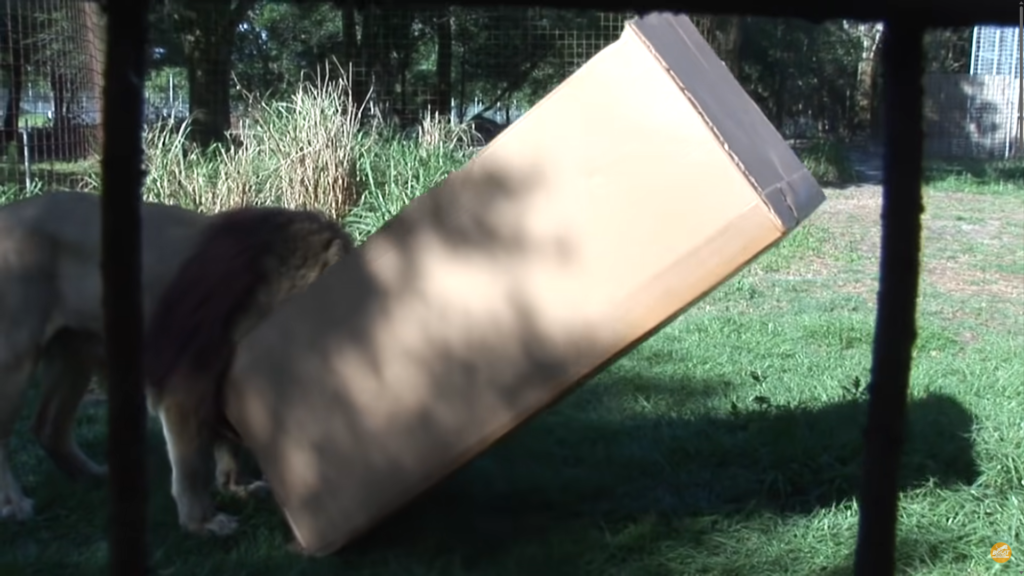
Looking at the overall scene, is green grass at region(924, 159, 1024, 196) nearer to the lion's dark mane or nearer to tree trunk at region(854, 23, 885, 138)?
tree trunk at region(854, 23, 885, 138)

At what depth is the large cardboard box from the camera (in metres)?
3.45

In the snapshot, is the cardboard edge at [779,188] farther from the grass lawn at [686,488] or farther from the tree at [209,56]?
the tree at [209,56]

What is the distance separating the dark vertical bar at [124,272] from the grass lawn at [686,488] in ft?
8.49

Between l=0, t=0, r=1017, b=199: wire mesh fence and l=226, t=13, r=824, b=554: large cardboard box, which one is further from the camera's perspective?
l=0, t=0, r=1017, b=199: wire mesh fence

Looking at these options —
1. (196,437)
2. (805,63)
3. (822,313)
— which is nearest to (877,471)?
(196,437)

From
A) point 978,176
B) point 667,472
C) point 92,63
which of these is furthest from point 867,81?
point 667,472

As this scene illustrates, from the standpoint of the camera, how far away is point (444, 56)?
13578 millimetres

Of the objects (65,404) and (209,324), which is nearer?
(209,324)

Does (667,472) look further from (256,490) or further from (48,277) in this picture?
(48,277)

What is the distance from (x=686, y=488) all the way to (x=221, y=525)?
168 cm

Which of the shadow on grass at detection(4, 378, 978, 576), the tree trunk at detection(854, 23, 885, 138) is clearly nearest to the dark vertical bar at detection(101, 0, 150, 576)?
the shadow on grass at detection(4, 378, 978, 576)

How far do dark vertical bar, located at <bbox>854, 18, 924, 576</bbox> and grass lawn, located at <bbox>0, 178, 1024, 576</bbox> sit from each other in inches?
101

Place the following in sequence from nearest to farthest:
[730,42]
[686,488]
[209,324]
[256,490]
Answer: [209,324] → [686,488] → [256,490] → [730,42]

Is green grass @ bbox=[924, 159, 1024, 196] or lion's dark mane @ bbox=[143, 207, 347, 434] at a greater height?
lion's dark mane @ bbox=[143, 207, 347, 434]
